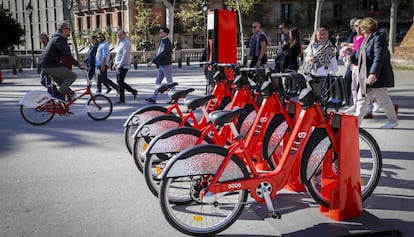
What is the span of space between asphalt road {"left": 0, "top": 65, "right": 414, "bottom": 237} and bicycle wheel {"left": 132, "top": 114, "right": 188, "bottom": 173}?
442mm

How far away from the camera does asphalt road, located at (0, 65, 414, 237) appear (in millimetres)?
4566

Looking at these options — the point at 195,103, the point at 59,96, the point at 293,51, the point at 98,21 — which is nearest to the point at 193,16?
the point at 98,21

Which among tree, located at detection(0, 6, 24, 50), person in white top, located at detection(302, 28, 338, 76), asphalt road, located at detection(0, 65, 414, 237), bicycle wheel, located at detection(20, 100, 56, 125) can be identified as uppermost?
tree, located at detection(0, 6, 24, 50)

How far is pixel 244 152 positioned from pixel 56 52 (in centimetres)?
685

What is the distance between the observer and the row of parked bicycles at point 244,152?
4.20 m

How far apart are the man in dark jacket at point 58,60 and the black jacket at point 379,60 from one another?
5.52 m

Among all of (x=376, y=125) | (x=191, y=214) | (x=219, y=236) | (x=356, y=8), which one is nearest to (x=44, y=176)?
(x=191, y=214)

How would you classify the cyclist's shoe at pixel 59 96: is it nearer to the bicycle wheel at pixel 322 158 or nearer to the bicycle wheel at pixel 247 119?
the bicycle wheel at pixel 247 119

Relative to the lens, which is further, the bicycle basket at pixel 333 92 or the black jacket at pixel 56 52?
the black jacket at pixel 56 52

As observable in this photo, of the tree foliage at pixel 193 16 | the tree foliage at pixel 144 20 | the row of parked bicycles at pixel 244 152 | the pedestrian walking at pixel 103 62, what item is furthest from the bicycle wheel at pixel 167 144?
the tree foliage at pixel 144 20

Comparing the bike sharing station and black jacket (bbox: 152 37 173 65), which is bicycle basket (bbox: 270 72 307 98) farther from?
black jacket (bbox: 152 37 173 65)

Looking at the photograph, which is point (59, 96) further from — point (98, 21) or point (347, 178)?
point (98, 21)

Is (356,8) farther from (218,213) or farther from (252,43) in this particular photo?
(218,213)

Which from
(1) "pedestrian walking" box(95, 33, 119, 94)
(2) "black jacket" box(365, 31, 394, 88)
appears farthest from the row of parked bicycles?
(1) "pedestrian walking" box(95, 33, 119, 94)
